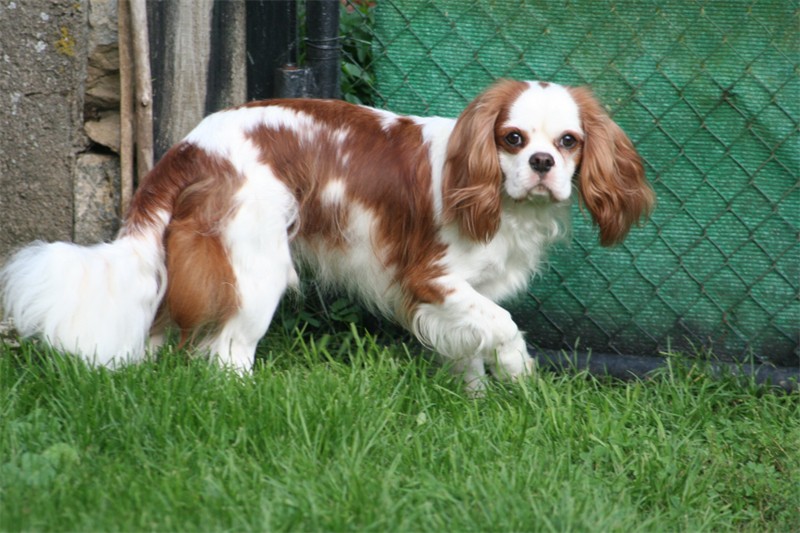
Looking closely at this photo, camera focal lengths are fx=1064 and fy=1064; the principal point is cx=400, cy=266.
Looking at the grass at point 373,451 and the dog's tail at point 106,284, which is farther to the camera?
the dog's tail at point 106,284

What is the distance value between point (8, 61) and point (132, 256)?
1.00 meters

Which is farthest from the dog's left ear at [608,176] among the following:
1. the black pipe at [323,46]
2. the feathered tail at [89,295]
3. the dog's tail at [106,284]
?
the feathered tail at [89,295]

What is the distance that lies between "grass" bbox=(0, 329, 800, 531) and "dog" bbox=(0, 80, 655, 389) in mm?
163

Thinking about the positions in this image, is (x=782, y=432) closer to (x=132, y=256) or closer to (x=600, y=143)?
(x=600, y=143)

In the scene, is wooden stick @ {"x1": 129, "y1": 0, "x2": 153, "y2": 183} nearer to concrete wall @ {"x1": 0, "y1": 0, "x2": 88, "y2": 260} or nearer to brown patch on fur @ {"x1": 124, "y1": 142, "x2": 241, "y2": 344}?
concrete wall @ {"x1": 0, "y1": 0, "x2": 88, "y2": 260}

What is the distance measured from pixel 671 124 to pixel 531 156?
873 mm

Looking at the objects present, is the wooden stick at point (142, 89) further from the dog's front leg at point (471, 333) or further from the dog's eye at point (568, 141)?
the dog's eye at point (568, 141)

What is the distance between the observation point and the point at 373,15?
13.9 feet

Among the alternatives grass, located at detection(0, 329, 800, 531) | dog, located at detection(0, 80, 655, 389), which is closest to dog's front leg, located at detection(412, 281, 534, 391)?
dog, located at detection(0, 80, 655, 389)

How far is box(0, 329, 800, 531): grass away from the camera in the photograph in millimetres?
2617

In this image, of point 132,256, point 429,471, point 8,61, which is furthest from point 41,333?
point 429,471

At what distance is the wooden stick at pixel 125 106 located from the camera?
156 inches

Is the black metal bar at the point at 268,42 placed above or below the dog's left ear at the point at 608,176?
above

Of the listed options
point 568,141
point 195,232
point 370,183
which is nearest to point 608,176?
point 568,141
